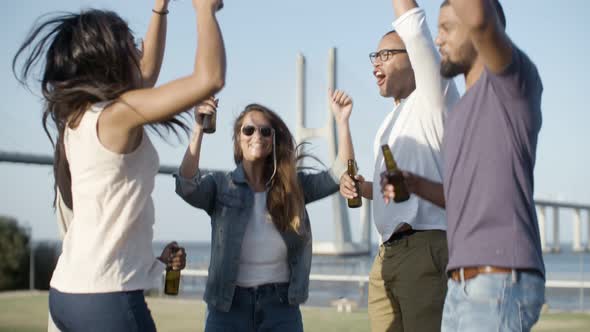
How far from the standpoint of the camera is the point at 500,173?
1737 mm

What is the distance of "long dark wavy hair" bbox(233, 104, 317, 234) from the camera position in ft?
9.73

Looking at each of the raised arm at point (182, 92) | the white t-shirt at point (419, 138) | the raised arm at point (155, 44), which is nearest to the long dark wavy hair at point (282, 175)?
the white t-shirt at point (419, 138)

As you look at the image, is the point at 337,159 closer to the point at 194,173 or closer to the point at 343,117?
the point at 343,117

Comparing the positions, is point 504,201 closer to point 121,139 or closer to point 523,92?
point 523,92

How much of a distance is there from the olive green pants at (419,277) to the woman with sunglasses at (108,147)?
0.94 m

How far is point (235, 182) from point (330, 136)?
32660 millimetres

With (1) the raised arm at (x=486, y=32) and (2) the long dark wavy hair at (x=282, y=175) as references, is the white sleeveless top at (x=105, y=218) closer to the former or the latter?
(1) the raised arm at (x=486, y=32)

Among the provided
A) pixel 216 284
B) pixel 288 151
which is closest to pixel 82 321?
pixel 216 284

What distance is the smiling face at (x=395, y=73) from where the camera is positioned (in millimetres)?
2842

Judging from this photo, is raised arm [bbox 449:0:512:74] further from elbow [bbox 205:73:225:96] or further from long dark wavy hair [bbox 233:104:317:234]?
long dark wavy hair [bbox 233:104:317:234]

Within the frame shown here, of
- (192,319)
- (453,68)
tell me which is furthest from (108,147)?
(192,319)

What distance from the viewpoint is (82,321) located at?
168 centimetres

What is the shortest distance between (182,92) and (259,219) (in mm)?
1392

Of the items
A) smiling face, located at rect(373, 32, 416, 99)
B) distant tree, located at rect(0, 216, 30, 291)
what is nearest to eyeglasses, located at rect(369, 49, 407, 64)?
smiling face, located at rect(373, 32, 416, 99)
